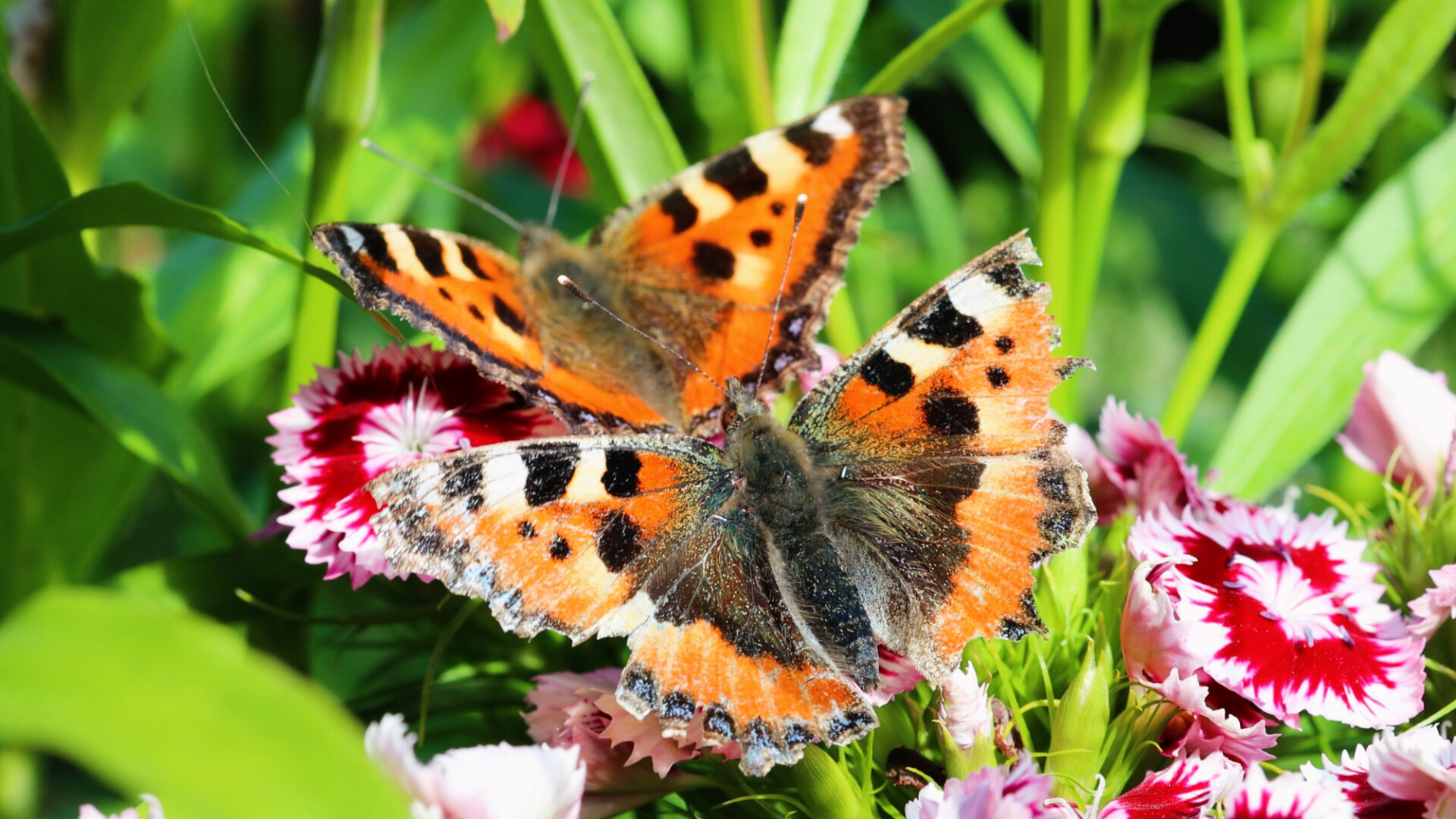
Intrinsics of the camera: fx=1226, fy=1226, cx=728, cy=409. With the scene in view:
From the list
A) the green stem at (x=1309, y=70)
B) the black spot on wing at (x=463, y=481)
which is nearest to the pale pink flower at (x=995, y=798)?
the black spot on wing at (x=463, y=481)

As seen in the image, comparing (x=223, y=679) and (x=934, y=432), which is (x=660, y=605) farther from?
(x=223, y=679)

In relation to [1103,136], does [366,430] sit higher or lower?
lower

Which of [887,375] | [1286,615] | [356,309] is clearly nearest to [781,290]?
[887,375]

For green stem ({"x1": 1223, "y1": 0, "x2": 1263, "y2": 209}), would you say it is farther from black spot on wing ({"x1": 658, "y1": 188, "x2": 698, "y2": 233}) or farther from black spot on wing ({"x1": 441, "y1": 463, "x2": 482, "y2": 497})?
black spot on wing ({"x1": 441, "y1": 463, "x2": 482, "y2": 497})

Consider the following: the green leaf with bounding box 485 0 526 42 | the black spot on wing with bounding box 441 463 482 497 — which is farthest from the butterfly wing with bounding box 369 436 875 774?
the green leaf with bounding box 485 0 526 42

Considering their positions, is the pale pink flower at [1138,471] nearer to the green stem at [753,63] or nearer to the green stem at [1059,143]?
the green stem at [1059,143]

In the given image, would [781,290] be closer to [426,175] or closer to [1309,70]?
[426,175]
